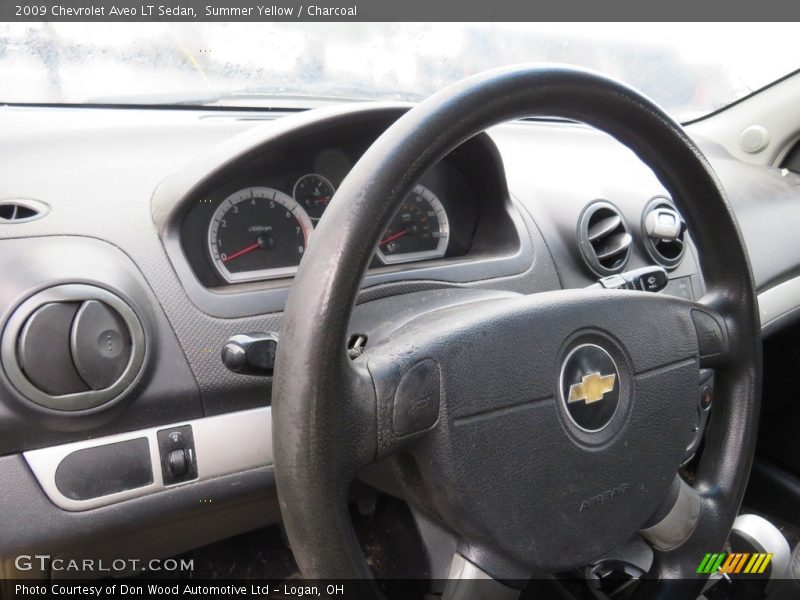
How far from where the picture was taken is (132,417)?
41.7 inches

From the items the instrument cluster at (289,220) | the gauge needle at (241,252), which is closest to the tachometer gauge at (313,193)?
the instrument cluster at (289,220)

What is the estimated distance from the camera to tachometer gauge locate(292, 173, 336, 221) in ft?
4.46

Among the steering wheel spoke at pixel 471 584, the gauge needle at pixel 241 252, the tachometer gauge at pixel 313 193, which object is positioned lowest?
the steering wheel spoke at pixel 471 584

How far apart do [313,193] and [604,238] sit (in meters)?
0.70

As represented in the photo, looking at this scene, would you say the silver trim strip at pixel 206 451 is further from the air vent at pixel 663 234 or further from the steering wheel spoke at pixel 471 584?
the air vent at pixel 663 234

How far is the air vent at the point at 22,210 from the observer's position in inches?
42.9

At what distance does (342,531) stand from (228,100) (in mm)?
1237

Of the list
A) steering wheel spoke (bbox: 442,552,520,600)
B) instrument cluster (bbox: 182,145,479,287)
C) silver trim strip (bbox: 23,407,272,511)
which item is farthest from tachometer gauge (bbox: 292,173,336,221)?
steering wheel spoke (bbox: 442,552,520,600)

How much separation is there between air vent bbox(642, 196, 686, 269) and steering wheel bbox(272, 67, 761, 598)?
578 millimetres

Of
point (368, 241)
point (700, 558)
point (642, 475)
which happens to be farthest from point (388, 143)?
point (700, 558)

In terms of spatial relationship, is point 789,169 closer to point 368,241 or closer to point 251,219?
point 251,219

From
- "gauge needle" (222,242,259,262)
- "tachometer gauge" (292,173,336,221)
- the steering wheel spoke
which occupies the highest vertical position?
"tachometer gauge" (292,173,336,221)

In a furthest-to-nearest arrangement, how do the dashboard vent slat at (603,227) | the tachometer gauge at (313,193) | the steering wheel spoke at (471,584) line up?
1. the dashboard vent slat at (603,227)
2. the tachometer gauge at (313,193)
3. the steering wheel spoke at (471,584)

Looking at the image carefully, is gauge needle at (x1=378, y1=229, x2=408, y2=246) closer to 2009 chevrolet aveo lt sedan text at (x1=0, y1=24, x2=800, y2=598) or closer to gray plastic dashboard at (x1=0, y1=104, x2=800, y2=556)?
2009 chevrolet aveo lt sedan text at (x1=0, y1=24, x2=800, y2=598)
